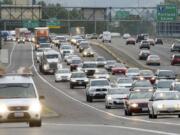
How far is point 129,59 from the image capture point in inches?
4473

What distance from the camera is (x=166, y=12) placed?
129 metres

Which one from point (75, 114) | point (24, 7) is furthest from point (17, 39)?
point (75, 114)

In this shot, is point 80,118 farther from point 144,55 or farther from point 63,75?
point 144,55

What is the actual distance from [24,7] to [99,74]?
253 feet

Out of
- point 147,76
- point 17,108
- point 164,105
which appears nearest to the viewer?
point 17,108

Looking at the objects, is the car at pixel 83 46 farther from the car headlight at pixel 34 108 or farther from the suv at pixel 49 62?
the car headlight at pixel 34 108

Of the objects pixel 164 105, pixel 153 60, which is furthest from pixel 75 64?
pixel 164 105

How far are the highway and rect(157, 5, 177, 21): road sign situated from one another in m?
5.39

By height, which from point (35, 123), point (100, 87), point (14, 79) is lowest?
point (100, 87)

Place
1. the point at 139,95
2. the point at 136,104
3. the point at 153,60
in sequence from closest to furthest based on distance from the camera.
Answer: the point at 136,104 < the point at 139,95 < the point at 153,60

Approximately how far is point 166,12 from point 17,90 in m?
104

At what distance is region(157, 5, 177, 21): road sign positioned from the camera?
127m

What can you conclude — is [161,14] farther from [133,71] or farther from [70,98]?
[70,98]

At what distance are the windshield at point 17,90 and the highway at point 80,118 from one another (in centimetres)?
105
